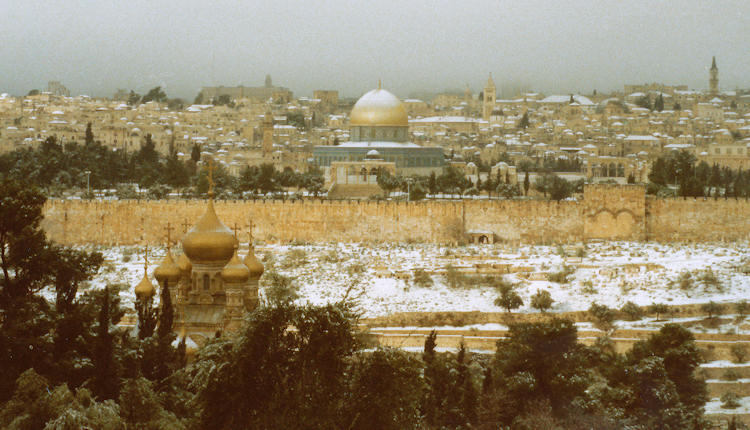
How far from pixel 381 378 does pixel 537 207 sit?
22.4 metres

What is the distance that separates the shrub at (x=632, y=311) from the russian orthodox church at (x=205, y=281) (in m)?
9.80

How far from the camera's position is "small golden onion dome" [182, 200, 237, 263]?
1758cm

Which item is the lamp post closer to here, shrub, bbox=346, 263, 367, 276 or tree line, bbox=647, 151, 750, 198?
shrub, bbox=346, 263, 367, 276

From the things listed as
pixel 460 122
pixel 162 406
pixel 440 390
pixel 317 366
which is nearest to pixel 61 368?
pixel 162 406

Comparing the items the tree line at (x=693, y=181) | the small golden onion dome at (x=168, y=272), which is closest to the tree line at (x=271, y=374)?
the small golden onion dome at (x=168, y=272)

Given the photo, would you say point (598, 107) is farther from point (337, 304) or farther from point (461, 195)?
point (337, 304)

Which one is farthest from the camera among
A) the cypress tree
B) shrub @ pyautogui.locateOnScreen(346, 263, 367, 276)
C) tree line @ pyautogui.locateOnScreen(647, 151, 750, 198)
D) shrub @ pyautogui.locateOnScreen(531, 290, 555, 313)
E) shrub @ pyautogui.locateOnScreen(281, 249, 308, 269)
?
tree line @ pyautogui.locateOnScreen(647, 151, 750, 198)

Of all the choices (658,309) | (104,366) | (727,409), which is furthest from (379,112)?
(104,366)

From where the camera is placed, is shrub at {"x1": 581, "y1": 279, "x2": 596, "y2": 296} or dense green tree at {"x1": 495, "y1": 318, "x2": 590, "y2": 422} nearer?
dense green tree at {"x1": 495, "y1": 318, "x2": 590, "y2": 422}

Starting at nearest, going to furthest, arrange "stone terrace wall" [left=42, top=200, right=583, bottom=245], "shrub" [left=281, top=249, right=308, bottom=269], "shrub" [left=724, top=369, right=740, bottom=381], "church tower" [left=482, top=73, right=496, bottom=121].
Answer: "shrub" [left=724, top=369, right=740, bottom=381] → "shrub" [left=281, top=249, right=308, bottom=269] → "stone terrace wall" [left=42, top=200, right=583, bottom=245] → "church tower" [left=482, top=73, right=496, bottom=121]

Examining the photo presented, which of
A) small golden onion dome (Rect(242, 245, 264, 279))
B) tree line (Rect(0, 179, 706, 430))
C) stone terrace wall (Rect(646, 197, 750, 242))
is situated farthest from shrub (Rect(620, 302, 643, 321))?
small golden onion dome (Rect(242, 245, 264, 279))

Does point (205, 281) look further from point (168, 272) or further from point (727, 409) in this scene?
point (727, 409)

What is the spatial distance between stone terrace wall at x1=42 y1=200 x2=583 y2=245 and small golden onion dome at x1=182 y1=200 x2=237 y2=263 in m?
15.7

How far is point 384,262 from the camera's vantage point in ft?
96.2
